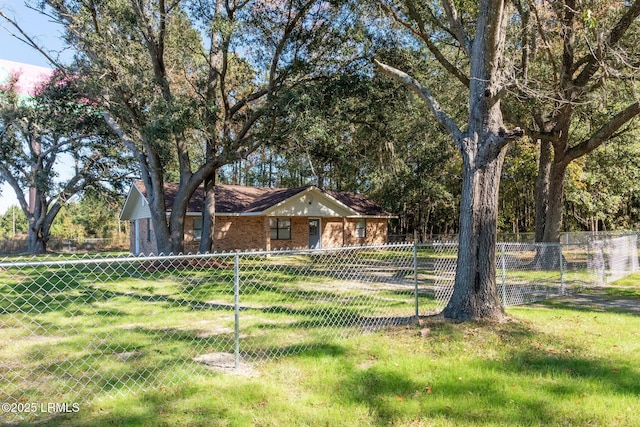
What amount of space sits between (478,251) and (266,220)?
54.2 ft

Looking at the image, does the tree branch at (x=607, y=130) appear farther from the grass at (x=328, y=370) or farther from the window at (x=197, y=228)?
the window at (x=197, y=228)

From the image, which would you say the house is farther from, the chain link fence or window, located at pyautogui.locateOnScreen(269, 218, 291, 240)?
the chain link fence

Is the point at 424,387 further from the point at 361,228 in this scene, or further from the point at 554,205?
the point at 361,228

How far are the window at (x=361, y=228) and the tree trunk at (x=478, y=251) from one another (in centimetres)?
2056

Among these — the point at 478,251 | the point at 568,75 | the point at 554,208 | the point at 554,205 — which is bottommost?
the point at 478,251

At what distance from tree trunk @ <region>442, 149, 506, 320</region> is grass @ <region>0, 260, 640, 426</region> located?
329 mm

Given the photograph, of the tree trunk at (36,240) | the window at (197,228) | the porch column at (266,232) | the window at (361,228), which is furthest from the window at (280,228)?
the tree trunk at (36,240)

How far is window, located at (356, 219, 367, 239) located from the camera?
87.6 ft

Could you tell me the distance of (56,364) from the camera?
15.7 feet

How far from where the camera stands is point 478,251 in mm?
5977

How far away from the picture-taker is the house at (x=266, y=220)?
21484mm

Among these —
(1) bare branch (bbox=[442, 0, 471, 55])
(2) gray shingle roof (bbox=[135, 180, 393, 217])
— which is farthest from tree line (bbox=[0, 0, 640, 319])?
(2) gray shingle roof (bbox=[135, 180, 393, 217])

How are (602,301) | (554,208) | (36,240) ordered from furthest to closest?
(36,240) → (554,208) → (602,301)

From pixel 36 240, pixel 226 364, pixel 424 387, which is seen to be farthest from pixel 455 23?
pixel 36 240
